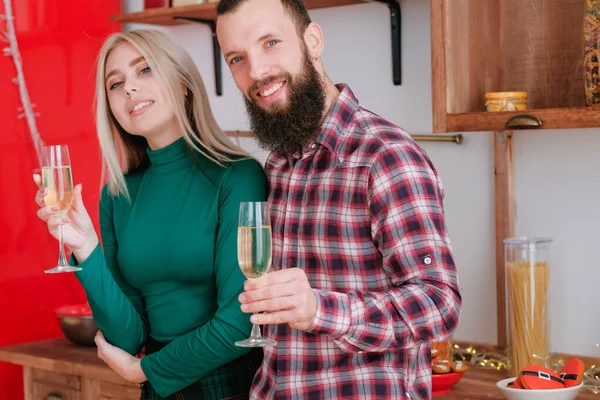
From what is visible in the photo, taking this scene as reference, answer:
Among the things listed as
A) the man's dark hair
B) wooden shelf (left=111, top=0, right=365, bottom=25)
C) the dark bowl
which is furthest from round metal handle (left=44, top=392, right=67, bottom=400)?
the man's dark hair

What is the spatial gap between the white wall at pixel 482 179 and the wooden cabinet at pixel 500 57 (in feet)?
0.49

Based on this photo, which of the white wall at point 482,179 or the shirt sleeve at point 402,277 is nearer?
the shirt sleeve at point 402,277

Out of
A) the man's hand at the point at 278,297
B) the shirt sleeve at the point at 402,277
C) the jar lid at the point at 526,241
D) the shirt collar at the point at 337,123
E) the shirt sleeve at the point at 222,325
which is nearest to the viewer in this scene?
the man's hand at the point at 278,297

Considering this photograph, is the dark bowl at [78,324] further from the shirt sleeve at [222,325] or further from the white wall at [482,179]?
the white wall at [482,179]

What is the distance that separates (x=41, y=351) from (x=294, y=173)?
1.44m

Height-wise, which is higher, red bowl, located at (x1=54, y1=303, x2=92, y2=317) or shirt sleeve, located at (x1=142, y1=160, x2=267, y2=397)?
shirt sleeve, located at (x1=142, y1=160, x2=267, y2=397)

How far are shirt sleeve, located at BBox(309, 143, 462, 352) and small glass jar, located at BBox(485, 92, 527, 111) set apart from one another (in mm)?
626

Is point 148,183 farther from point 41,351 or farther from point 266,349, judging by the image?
point 41,351

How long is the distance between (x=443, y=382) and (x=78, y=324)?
1.20 m

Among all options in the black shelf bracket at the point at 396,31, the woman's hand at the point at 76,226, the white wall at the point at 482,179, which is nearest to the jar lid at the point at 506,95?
the white wall at the point at 482,179

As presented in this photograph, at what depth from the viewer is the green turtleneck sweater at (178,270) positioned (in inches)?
71.2

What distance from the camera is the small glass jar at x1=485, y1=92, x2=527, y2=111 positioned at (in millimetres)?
2078

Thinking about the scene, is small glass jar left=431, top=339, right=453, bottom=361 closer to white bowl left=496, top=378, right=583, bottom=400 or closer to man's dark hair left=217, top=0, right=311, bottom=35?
white bowl left=496, top=378, right=583, bottom=400

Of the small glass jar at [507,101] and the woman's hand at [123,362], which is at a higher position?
the small glass jar at [507,101]
